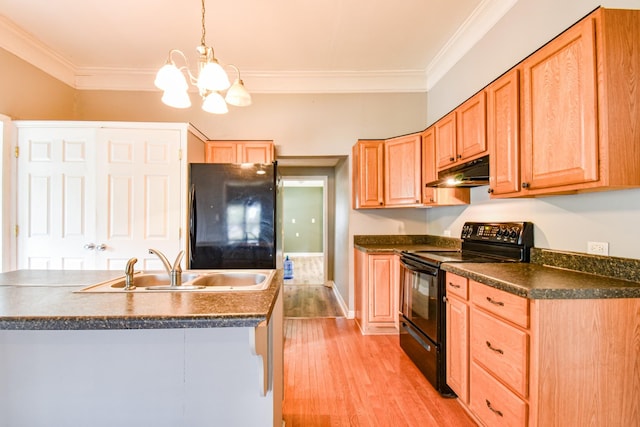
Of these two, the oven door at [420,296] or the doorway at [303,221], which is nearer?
the oven door at [420,296]

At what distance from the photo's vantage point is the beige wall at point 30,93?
8.36 feet

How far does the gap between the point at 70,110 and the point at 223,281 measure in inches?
131

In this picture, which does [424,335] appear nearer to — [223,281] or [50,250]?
[223,281]

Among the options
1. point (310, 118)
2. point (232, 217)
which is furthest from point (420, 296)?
point (310, 118)

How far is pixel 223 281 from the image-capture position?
5.15ft

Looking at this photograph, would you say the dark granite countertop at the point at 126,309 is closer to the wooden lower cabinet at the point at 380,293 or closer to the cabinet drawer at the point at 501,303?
the cabinet drawer at the point at 501,303

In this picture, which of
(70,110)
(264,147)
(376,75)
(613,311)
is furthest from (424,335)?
(70,110)

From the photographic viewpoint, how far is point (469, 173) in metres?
2.15

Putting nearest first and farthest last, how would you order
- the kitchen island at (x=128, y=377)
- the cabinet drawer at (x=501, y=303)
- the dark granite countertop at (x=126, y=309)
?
1. the dark granite countertop at (x=126, y=309)
2. the kitchen island at (x=128, y=377)
3. the cabinet drawer at (x=501, y=303)

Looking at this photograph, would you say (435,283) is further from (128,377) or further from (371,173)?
(128,377)

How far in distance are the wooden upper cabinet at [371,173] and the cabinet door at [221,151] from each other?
4.77 feet

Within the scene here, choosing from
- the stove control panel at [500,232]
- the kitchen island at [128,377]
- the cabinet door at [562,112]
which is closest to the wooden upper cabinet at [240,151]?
the stove control panel at [500,232]

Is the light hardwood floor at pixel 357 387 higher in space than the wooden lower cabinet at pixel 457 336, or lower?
lower

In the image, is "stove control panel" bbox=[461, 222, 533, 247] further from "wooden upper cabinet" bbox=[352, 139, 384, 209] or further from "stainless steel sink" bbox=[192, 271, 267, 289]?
"stainless steel sink" bbox=[192, 271, 267, 289]
